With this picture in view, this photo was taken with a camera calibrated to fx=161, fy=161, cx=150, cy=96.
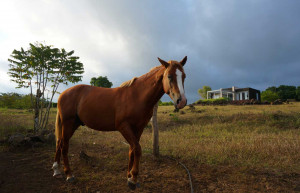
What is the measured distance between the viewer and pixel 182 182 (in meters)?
3.78

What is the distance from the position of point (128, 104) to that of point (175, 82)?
102 centimetres

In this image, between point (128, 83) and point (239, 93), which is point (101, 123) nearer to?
point (128, 83)

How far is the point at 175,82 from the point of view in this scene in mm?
2701

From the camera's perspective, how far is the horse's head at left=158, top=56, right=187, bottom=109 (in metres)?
2.58

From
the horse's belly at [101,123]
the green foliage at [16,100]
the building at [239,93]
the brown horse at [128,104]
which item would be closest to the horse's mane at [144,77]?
the brown horse at [128,104]

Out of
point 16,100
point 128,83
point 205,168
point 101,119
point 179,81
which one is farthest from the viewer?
point 16,100

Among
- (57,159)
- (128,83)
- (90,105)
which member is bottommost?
(57,159)

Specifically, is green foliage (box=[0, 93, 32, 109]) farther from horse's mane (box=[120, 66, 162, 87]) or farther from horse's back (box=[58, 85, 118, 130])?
horse's mane (box=[120, 66, 162, 87])

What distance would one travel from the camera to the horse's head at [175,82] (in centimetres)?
258

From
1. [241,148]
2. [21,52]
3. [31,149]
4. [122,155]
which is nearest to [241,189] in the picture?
[241,148]

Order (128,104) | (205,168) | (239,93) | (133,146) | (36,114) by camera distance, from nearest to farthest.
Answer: (133,146), (128,104), (205,168), (36,114), (239,93)

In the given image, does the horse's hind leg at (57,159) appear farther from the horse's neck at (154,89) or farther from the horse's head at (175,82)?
the horse's head at (175,82)

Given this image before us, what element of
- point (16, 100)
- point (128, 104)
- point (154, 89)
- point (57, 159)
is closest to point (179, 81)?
point (154, 89)

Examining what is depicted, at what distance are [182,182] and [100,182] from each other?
1.93 meters
